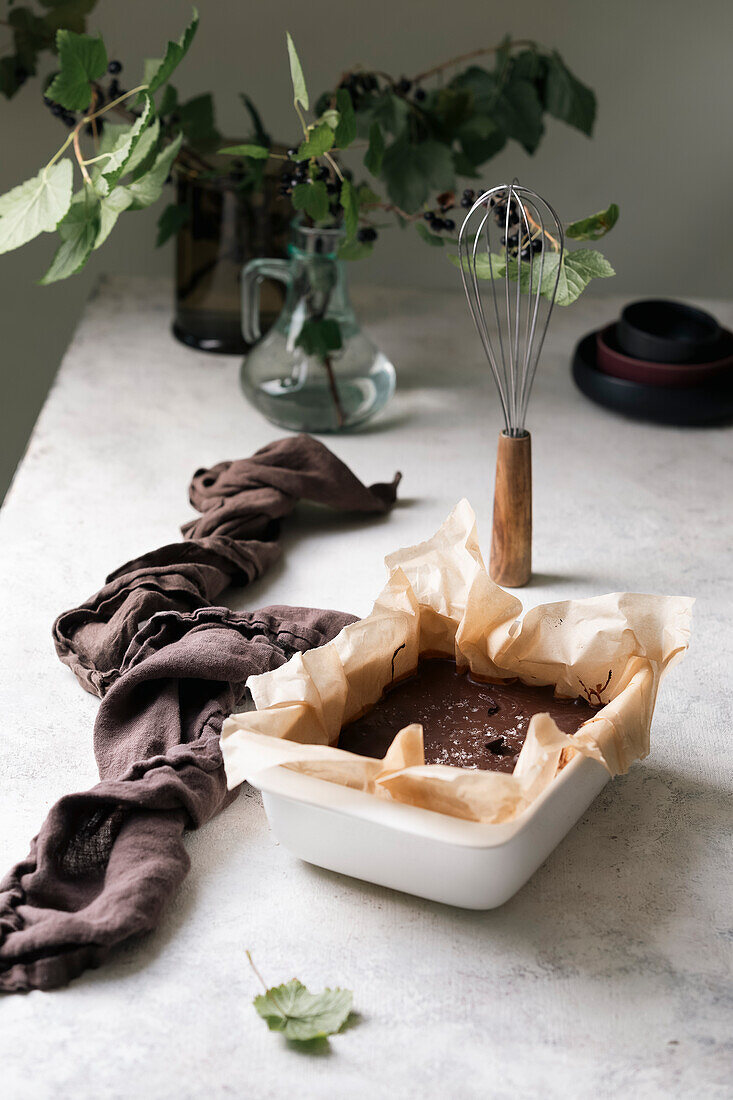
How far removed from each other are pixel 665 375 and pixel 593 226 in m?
0.37

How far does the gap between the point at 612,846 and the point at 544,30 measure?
116 cm

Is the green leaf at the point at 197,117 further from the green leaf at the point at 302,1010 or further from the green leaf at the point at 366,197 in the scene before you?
the green leaf at the point at 302,1010

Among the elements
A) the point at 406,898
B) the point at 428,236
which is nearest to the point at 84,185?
the point at 428,236

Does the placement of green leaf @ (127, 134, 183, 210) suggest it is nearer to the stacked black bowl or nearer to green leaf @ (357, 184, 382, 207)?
green leaf @ (357, 184, 382, 207)

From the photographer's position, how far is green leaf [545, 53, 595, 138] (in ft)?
3.97

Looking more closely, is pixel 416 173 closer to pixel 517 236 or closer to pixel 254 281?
pixel 254 281

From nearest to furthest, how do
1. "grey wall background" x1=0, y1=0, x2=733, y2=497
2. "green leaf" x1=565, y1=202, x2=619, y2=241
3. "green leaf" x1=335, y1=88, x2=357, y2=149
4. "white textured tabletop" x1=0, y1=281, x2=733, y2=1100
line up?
"white textured tabletop" x1=0, y1=281, x2=733, y2=1100 < "green leaf" x1=565, y1=202, x2=619, y2=241 < "green leaf" x1=335, y1=88, x2=357, y2=149 < "grey wall background" x1=0, y1=0, x2=733, y2=497

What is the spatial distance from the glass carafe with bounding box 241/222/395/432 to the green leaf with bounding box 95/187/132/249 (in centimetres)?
17

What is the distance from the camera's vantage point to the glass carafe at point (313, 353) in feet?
3.45

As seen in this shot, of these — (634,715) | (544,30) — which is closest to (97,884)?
(634,715)

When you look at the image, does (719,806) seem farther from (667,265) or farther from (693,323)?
(667,265)

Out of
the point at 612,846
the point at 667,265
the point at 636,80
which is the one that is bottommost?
the point at 667,265

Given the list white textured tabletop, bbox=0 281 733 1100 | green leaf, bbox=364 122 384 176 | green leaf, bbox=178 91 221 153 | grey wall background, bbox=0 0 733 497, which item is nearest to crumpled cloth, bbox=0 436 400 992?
white textured tabletop, bbox=0 281 733 1100

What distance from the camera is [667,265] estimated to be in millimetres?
1568
